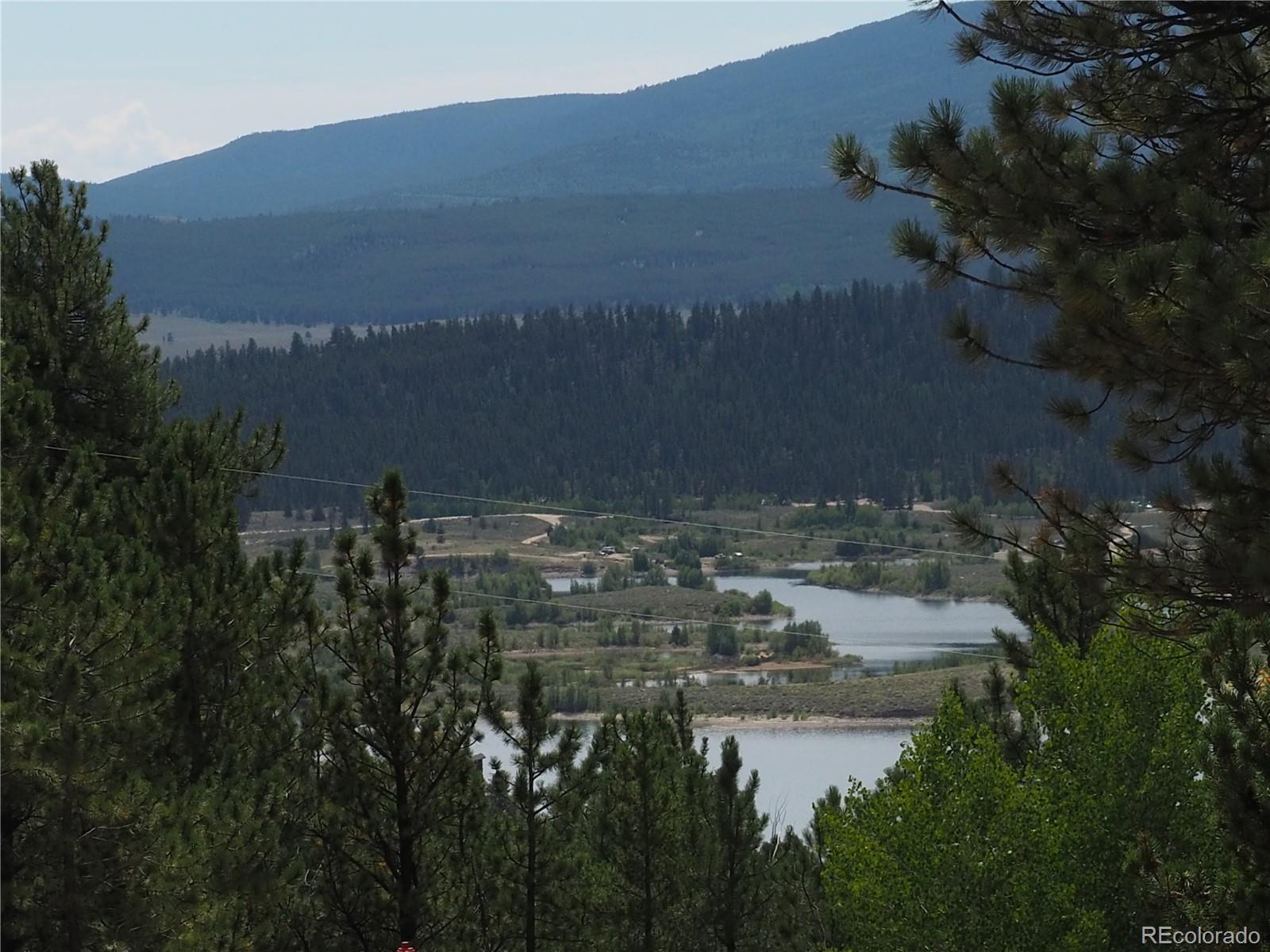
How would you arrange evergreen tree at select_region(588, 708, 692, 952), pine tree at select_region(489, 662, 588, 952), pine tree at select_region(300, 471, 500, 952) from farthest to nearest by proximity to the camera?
evergreen tree at select_region(588, 708, 692, 952)
pine tree at select_region(489, 662, 588, 952)
pine tree at select_region(300, 471, 500, 952)

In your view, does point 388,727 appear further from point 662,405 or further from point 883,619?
point 662,405

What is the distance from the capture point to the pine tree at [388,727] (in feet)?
45.2

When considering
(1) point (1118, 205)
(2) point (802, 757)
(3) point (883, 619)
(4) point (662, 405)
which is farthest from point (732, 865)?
(4) point (662, 405)

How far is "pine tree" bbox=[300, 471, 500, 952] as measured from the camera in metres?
13.8

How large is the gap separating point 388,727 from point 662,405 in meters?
132

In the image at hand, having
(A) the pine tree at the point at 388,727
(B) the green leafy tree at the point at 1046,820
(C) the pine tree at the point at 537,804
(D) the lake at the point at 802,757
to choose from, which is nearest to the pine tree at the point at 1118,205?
(B) the green leafy tree at the point at 1046,820

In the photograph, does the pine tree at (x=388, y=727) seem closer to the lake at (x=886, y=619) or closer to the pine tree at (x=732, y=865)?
the pine tree at (x=732, y=865)

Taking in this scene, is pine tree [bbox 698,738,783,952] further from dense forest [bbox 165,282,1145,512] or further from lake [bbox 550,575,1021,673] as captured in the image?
dense forest [bbox 165,282,1145,512]

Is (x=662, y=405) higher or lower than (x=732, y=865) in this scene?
lower

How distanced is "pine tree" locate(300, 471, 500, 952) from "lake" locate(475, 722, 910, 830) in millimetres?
28918

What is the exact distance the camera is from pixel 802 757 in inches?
2335

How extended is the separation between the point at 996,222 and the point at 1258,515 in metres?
1.91

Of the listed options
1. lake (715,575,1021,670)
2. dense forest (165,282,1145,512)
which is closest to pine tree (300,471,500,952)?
lake (715,575,1021,670)

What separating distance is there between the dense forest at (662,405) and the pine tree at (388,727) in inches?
4206
